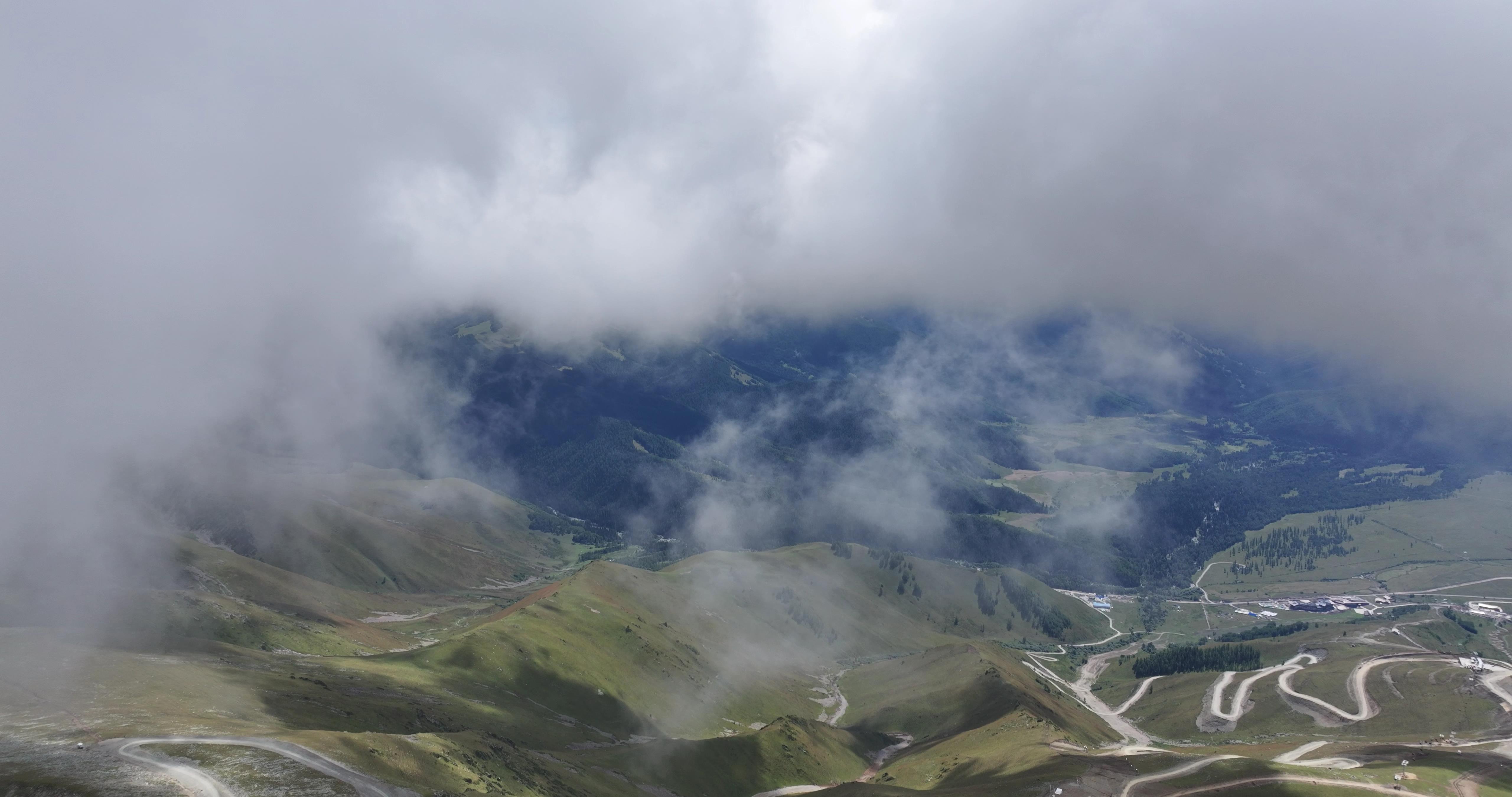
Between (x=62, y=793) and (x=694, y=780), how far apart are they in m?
112

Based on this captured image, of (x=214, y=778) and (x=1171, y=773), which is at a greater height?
(x=214, y=778)

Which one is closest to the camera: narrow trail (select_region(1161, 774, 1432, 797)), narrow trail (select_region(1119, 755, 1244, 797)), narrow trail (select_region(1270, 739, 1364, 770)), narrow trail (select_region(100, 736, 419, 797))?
narrow trail (select_region(100, 736, 419, 797))

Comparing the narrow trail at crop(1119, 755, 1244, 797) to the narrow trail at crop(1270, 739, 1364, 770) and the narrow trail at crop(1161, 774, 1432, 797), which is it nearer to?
the narrow trail at crop(1161, 774, 1432, 797)

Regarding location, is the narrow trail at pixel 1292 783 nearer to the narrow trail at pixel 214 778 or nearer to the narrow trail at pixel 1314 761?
the narrow trail at pixel 1314 761

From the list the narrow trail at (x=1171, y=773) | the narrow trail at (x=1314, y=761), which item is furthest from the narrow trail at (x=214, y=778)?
the narrow trail at (x=1314, y=761)

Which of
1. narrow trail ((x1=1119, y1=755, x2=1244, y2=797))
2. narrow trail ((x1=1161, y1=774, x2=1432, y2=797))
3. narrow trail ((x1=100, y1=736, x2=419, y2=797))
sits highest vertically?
narrow trail ((x1=100, y1=736, x2=419, y2=797))

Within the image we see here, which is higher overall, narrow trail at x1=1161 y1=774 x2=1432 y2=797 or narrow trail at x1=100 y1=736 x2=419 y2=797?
narrow trail at x1=100 y1=736 x2=419 y2=797

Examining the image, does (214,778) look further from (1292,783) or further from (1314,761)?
(1314,761)

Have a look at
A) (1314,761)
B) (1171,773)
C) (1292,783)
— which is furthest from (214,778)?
(1314,761)

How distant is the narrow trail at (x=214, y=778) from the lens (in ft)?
326

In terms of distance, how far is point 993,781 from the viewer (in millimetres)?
171625

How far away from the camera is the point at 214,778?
100688 millimetres

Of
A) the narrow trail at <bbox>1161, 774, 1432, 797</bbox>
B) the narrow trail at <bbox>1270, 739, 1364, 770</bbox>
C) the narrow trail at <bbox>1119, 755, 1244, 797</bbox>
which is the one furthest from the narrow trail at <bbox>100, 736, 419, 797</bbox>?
the narrow trail at <bbox>1270, 739, 1364, 770</bbox>

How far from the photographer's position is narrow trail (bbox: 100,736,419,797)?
99438mm
